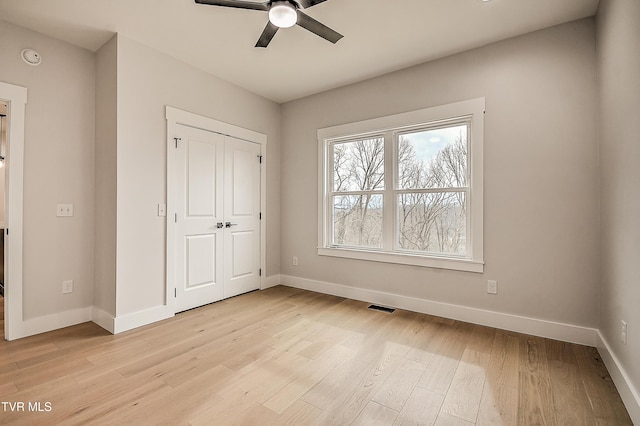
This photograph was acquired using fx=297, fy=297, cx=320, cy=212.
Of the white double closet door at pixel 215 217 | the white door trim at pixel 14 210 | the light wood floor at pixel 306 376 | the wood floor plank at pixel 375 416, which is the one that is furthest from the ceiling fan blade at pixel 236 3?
the wood floor plank at pixel 375 416

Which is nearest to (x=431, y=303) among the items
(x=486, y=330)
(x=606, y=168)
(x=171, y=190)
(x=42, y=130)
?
(x=486, y=330)

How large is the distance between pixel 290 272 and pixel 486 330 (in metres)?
2.70

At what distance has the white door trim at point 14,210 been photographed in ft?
8.66

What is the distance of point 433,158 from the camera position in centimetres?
342

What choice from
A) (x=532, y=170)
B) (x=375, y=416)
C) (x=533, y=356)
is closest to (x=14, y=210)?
(x=375, y=416)

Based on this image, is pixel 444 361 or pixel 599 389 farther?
pixel 444 361

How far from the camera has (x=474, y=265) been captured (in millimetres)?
3057

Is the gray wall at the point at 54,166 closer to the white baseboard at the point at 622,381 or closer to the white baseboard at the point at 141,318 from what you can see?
the white baseboard at the point at 141,318

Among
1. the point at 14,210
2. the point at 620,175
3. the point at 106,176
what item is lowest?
the point at 14,210

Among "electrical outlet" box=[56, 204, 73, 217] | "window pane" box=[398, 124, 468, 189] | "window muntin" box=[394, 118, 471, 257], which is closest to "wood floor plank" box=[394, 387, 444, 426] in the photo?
"window muntin" box=[394, 118, 471, 257]

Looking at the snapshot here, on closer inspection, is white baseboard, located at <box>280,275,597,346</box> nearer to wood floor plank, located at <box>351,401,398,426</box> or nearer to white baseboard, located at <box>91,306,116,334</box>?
wood floor plank, located at <box>351,401,398,426</box>

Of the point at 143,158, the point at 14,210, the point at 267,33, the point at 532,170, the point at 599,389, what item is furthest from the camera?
the point at 143,158

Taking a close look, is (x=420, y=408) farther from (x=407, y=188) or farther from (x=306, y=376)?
(x=407, y=188)

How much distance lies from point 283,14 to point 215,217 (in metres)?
2.44
